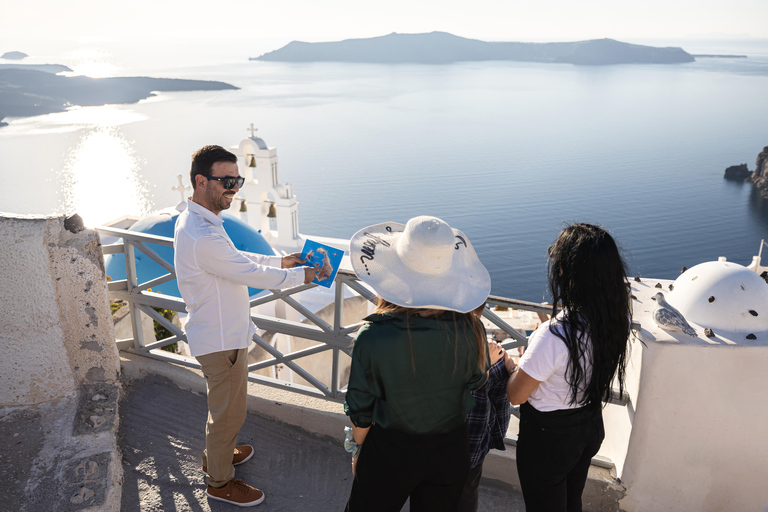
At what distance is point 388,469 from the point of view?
6.97ft

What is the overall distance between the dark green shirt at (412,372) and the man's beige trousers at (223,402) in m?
1.15

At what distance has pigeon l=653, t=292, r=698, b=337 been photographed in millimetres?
2924

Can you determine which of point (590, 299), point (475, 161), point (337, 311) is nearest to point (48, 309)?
point (337, 311)

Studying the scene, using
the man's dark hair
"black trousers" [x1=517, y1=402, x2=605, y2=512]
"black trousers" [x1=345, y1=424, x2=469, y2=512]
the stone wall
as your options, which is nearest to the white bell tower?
the stone wall

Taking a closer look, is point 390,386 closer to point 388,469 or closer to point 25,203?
point 388,469

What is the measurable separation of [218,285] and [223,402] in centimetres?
68

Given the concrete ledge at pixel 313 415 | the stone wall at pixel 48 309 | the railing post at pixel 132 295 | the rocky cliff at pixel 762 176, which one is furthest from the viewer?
the rocky cliff at pixel 762 176

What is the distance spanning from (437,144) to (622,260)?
82526 mm

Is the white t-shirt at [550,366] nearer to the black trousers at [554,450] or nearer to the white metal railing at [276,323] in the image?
the black trousers at [554,450]

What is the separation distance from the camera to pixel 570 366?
7.39ft

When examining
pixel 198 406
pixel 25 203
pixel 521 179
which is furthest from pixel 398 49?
pixel 198 406

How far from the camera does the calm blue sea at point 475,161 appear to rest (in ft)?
180

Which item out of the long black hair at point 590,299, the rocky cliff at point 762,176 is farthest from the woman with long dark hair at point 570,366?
the rocky cliff at point 762,176

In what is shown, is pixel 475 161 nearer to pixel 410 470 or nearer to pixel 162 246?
pixel 162 246
